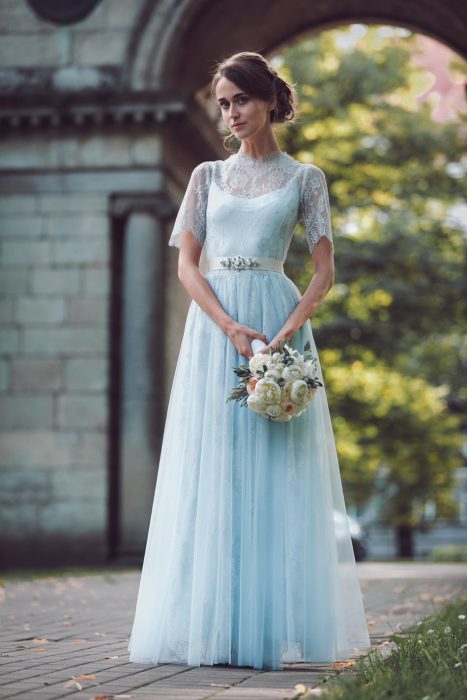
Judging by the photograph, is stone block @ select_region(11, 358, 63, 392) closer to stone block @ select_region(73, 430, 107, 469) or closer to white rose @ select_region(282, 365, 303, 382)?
stone block @ select_region(73, 430, 107, 469)

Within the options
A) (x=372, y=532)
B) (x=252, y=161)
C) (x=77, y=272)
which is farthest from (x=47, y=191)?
(x=372, y=532)

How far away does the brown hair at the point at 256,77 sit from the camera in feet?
17.7

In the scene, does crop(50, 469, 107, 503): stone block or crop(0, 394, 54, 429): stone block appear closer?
crop(50, 469, 107, 503): stone block

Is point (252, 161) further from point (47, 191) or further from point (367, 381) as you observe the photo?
point (367, 381)

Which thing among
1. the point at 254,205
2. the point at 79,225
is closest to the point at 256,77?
the point at 254,205

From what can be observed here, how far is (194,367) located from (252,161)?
95cm

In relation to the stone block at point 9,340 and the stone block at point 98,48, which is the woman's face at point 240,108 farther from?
the stone block at point 98,48

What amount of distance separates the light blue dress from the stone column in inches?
383

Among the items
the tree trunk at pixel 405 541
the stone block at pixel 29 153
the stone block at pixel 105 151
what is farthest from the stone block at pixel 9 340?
the tree trunk at pixel 405 541

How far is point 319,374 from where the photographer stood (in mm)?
5426

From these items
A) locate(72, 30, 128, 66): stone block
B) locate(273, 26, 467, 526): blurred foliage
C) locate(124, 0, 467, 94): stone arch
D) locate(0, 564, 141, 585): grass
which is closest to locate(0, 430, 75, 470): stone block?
locate(0, 564, 141, 585): grass

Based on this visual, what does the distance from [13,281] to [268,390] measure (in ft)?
36.2

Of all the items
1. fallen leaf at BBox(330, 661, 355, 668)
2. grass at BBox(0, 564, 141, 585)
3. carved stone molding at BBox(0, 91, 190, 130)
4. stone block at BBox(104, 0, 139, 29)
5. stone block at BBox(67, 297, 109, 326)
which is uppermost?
stone block at BBox(104, 0, 139, 29)

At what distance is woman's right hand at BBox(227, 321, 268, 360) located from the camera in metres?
5.34
